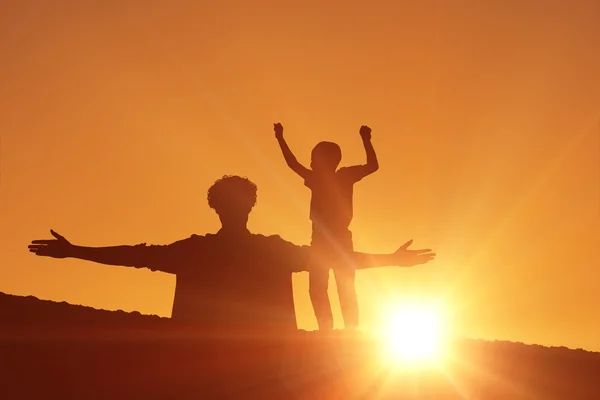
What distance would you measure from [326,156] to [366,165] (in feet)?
1.88

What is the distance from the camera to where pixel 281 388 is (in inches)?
101

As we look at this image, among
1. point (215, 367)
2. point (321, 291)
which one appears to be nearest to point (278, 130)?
point (321, 291)

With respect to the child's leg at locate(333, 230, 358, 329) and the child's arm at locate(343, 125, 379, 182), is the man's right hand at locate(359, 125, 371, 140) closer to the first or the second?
the child's arm at locate(343, 125, 379, 182)

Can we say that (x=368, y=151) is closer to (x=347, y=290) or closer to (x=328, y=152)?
(x=328, y=152)

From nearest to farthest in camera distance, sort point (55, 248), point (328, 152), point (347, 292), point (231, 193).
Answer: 1. point (55, 248)
2. point (231, 193)
3. point (347, 292)
4. point (328, 152)

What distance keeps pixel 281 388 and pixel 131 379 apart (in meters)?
0.51

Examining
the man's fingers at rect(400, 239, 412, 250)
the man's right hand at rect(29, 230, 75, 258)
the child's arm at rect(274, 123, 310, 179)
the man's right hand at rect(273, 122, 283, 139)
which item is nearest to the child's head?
the child's arm at rect(274, 123, 310, 179)

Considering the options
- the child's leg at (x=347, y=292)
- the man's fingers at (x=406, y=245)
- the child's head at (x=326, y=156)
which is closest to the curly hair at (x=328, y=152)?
the child's head at (x=326, y=156)

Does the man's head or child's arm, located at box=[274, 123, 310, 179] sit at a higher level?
child's arm, located at box=[274, 123, 310, 179]

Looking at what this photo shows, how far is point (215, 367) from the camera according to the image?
8.21 feet

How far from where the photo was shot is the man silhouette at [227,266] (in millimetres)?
4219

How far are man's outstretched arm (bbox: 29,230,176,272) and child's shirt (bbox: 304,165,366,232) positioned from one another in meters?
6.34

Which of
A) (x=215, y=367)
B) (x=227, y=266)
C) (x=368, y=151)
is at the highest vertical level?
(x=368, y=151)

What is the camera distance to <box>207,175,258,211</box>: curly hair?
471cm
